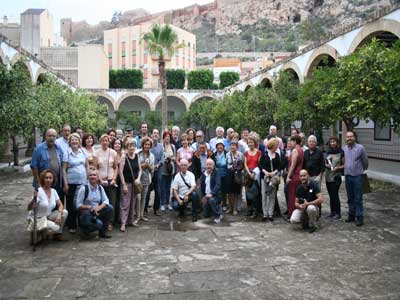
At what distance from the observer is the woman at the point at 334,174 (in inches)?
303

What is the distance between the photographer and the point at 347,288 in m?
4.59

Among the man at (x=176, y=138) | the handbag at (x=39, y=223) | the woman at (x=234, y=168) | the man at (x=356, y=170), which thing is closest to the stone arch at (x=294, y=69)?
the man at (x=176, y=138)

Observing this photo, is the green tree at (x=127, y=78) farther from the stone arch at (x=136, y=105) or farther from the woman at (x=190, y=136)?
the woman at (x=190, y=136)

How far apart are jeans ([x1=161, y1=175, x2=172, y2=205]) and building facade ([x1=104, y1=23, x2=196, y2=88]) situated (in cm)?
4930

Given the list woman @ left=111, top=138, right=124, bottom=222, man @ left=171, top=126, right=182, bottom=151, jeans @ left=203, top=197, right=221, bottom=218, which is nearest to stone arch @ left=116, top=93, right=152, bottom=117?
man @ left=171, top=126, right=182, bottom=151

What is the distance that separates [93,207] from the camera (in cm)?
639

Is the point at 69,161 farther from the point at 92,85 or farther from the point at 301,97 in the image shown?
the point at 92,85

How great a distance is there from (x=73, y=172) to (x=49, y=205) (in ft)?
2.49

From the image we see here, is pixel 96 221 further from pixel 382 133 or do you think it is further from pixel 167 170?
pixel 382 133

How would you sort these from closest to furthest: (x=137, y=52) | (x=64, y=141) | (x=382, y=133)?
(x=64, y=141), (x=382, y=133), (x=137, y=52)

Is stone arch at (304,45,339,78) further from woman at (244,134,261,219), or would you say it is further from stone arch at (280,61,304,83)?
woman at (244,134,261,219)

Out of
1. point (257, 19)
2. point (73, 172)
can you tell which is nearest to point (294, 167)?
point (73, 172)

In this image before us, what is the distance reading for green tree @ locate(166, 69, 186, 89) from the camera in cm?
4278

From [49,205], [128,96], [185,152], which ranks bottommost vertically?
[49,205]
